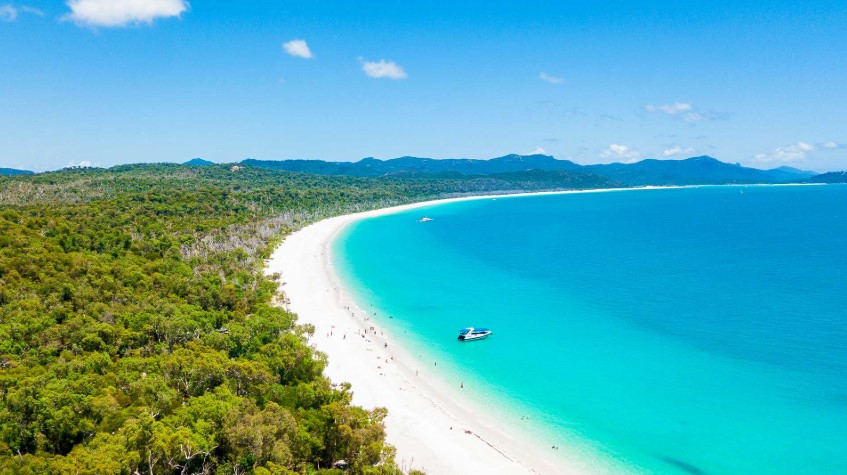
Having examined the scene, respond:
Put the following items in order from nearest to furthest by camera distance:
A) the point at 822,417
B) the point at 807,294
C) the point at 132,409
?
1. the point at 132,409
2. the point at 822,417
3. the point at 807,294

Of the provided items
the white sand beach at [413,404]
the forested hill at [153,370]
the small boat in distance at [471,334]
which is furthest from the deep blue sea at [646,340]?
the forested hill at [153,370]

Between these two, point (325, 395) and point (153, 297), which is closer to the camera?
point (325, 395)

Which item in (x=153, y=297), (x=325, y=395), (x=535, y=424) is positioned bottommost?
(x=535, y=424)

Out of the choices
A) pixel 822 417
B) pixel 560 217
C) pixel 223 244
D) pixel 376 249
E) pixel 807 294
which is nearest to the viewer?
pixel 822 417

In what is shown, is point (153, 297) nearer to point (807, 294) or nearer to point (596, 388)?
point (596, 388)

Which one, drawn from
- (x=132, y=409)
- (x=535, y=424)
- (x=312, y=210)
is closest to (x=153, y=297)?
(x=132, y=409)

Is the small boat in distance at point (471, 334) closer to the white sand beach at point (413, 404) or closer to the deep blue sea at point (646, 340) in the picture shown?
the deep blue sea at point (646, 340)
